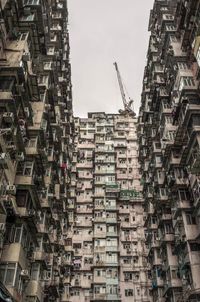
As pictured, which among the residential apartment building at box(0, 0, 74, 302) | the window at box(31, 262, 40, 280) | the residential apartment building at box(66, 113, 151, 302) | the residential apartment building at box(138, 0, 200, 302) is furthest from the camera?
the residential apartment building at box(66, 113, 151, 302)

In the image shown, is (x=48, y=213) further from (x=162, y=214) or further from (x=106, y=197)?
(x=106, y=197)

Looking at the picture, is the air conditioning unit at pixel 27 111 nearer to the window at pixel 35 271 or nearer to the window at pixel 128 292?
the window at pixel 35 271

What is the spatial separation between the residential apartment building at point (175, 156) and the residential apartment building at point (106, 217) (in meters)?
8.48

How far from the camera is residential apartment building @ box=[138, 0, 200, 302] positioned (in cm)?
2797

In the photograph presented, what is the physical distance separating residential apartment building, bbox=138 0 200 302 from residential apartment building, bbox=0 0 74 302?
36.3ft

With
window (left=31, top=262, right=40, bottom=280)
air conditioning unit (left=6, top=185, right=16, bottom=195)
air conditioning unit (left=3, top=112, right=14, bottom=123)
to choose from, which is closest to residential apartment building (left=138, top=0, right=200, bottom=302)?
window (left=31, top=262, right=40, bottom=280)

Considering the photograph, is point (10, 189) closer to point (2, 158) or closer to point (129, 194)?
point (2, 158)

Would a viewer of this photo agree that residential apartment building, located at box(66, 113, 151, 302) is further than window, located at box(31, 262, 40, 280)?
Yes

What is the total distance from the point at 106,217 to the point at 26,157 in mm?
26904

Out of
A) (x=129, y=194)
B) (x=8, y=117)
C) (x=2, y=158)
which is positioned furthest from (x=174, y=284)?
(x=129, y=194)

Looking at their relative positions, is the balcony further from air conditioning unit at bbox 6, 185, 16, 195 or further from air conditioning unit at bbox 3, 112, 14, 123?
air conditioning unit at bbox 3, 112, 14, 123

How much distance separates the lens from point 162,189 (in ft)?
121

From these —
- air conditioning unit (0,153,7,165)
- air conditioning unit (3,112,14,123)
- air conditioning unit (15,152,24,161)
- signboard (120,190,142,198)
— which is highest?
signboard (120,190,142,198)

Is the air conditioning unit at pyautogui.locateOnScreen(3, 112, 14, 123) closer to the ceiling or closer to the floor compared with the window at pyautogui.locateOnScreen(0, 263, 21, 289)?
closer to the ceiling
